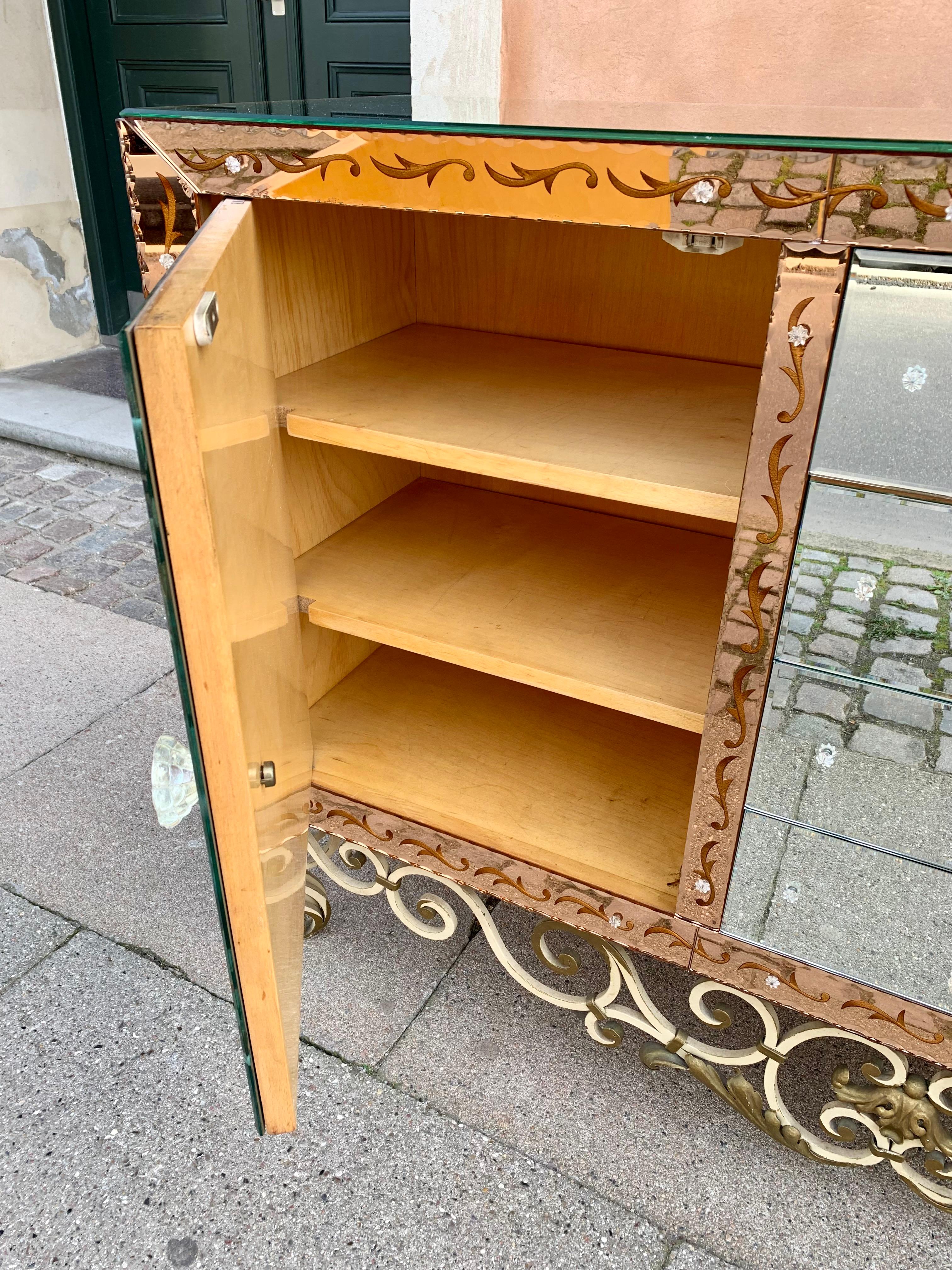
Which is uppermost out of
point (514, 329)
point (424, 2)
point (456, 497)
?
point (424, 2)

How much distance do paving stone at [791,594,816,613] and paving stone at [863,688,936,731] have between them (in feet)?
0.37

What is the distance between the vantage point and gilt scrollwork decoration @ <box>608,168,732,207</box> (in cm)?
91

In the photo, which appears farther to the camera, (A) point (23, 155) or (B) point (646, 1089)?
(A) point (23, 155)

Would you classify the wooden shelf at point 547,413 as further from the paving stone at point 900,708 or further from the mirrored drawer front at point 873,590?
the paving stone at point 900,708

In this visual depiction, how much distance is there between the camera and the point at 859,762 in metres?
1.09

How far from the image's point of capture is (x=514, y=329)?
1800mm

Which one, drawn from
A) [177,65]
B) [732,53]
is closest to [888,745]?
[732,53]

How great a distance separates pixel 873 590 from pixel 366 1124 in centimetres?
114

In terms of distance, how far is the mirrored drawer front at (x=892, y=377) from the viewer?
87 centimetres

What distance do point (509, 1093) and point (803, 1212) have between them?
1.54 feet

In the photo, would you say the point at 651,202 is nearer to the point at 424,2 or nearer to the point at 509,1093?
the point at 509,1093

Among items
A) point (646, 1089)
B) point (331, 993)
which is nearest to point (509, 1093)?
point (646, 1089)

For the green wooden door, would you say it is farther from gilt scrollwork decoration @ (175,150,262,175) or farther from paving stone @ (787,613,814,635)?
paving stone @ (787,613,814,635)

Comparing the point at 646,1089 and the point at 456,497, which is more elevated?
the point at 456,497
